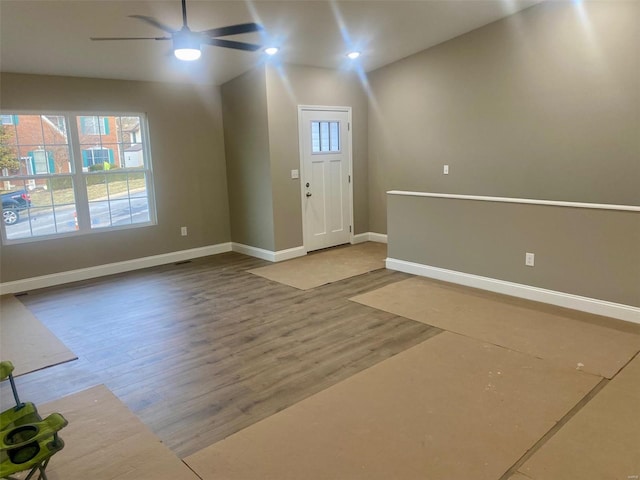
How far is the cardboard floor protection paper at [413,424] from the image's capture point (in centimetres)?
211

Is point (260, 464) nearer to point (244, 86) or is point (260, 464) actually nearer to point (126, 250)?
point (126, 250)

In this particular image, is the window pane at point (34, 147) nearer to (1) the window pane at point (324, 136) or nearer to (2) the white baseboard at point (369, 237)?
(1) the window pane at point (324, 136)

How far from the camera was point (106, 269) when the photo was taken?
572 centimetres

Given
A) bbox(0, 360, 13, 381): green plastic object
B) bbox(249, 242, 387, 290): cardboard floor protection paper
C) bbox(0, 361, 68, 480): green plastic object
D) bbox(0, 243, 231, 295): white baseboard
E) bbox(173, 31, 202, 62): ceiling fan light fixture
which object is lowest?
bbox(249, 242, 387, 290): cardboard floor protection paper

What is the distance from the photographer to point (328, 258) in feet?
20.1

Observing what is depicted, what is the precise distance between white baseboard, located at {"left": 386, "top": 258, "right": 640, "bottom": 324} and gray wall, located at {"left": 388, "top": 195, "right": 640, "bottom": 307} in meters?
0.05

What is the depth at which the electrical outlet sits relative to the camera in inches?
165

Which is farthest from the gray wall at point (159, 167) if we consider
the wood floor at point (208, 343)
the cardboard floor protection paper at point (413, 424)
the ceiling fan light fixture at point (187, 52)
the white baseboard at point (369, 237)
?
the cardboard floor protection paper at point (413, 424)

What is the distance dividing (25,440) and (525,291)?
4040 millimetres

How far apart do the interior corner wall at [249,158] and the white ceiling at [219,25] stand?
0.28 m

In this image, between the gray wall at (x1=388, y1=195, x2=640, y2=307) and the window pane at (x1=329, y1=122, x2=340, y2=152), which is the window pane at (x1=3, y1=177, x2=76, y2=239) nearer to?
the window pane at (x1=329, y1=122, x2=340, y2=152)

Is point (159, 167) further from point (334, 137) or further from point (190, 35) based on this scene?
point (190, 35)

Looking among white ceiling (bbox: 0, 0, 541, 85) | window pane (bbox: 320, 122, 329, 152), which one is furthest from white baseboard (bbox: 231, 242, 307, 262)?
white ceiling (bbox: 0, 0, 541, 85)

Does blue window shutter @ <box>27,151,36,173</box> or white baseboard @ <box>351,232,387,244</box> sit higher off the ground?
blue window shutter @ <box>27,151,36,173</box>
